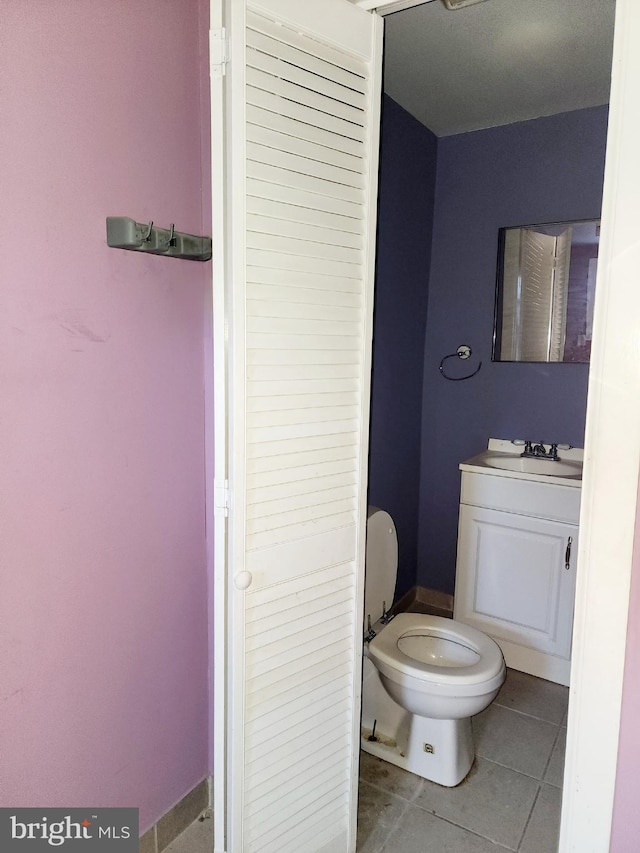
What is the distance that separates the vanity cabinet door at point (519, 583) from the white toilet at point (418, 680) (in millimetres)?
537

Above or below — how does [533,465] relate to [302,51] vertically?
below

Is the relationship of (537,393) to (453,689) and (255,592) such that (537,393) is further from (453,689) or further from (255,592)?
(255,592)

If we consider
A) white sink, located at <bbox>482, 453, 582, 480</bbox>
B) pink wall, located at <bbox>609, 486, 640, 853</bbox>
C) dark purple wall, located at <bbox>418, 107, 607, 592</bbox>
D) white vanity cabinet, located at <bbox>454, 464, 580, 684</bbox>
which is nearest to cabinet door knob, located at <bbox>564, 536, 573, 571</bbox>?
white vanity cabinet, located at <bbox>454, 464, 580, 684</bbox>

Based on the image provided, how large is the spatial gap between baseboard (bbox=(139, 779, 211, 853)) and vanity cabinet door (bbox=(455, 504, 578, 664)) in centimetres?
142

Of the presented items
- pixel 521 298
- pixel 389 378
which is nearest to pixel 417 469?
pixel 389 378

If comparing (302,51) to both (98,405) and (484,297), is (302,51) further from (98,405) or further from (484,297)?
(484,297)

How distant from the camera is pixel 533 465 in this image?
2.73 meters

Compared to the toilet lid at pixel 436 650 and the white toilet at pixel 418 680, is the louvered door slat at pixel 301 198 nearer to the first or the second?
the white toilet at pixel 418 680

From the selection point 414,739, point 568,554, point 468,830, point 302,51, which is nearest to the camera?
point 302,51

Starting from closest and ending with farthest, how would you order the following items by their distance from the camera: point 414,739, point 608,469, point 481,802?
point 608,469 < point 481,802 < point 414,739

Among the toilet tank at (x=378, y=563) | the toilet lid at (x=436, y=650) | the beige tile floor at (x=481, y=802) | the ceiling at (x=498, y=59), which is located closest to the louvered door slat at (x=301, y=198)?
the ceiling at (x=498, y=59)

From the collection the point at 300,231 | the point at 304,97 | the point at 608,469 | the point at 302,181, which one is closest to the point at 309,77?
the point at 304,97

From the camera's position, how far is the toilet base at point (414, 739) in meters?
1.90

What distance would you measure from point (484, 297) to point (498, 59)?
3.42 ft
